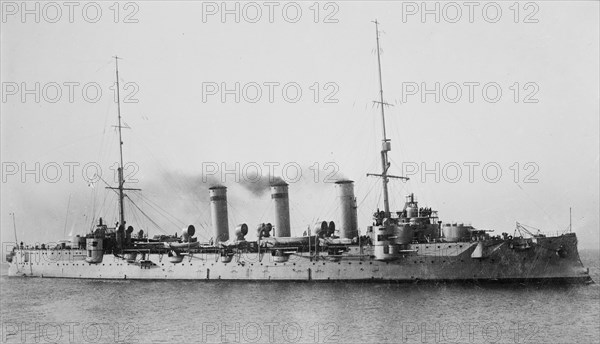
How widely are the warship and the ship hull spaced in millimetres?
44

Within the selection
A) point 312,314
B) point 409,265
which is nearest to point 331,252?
point 409,265

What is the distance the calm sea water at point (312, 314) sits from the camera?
58.3 ft

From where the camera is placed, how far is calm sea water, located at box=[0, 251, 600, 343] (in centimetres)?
1777

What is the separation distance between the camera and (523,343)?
55.2 ft

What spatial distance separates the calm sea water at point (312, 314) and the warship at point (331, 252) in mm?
860

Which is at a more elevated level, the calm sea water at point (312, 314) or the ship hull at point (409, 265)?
the ship hull at point (409, 265)

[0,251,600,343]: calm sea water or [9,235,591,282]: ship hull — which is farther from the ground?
[9,235,591,282]: ship hull

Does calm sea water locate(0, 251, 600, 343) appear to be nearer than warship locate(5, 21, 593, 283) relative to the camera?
Yes

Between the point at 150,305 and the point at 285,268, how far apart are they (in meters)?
7.90

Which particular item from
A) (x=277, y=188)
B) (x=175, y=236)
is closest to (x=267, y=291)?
(x=277, y=188)

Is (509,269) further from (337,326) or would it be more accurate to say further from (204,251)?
(204,251)

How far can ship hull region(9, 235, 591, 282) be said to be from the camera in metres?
26.3

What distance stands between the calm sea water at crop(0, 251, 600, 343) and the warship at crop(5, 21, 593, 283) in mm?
860

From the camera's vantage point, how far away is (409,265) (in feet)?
89.7
